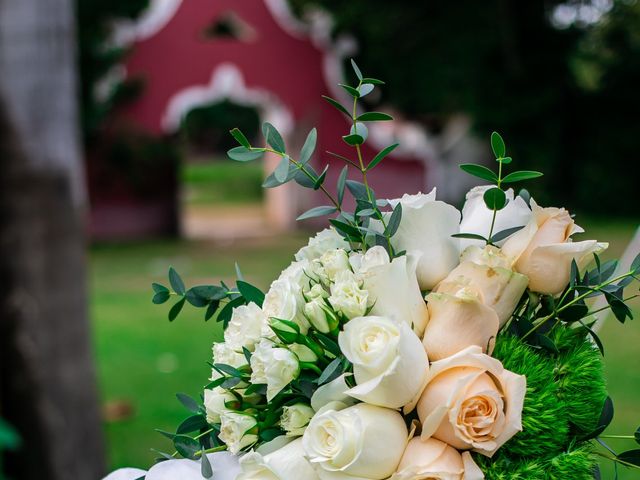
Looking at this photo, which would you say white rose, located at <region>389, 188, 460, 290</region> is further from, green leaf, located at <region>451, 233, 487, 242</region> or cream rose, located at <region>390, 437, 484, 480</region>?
cream rose, located at <region>390, 437, 484, 480</region>

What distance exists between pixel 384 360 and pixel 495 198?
25cm

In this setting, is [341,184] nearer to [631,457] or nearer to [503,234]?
[503,234]

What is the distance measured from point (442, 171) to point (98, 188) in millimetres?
6589

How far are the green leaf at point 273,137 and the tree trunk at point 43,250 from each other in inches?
121

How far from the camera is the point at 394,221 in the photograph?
1119mm

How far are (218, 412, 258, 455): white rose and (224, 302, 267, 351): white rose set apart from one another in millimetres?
88

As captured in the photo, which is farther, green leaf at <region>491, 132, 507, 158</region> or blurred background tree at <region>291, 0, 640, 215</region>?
blurred background tree at <region>291, 0, 640, 215</region>

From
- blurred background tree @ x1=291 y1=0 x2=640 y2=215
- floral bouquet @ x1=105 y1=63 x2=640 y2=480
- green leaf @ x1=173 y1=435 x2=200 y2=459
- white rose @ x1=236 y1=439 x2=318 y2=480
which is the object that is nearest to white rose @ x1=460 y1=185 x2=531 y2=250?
floral bouquet @ x1=105 y1=63 x2=640 y2=480

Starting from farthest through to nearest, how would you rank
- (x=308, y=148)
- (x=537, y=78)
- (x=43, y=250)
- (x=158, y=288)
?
1. (x=537, y=78)
2. (x=43, y=250)
3. (x=158, y=288)
4. (x=308, y=148)

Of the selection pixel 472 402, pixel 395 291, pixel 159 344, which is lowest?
pixel 159 344

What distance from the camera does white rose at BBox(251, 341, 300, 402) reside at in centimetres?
108

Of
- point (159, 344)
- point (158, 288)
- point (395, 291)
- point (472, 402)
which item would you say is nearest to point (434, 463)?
point (472, 402)

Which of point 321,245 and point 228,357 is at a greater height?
point 321,245

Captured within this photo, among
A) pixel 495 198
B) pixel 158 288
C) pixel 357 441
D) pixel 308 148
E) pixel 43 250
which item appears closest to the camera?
pixel 357 441
